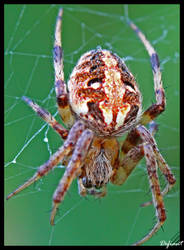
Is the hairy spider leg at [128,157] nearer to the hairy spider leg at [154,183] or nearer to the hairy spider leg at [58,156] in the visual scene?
the hairy spider leg at [154,183]

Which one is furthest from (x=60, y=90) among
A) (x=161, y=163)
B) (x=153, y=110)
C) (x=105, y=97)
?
(x=161, y=163)

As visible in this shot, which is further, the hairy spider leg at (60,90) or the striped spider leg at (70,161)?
the hairy spider leg at (60,90)

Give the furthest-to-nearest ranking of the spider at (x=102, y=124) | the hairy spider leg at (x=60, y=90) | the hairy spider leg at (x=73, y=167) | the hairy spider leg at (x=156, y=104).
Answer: the hairy spider leg at (x=156, y=104), the hairy spider leg at (x=60, y=90), the spider at (x=102, y=124), the hairy spider leg at (x=73, y=167)

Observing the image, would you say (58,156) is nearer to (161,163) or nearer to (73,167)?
(73,167)

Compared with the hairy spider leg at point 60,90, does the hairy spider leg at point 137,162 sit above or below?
below

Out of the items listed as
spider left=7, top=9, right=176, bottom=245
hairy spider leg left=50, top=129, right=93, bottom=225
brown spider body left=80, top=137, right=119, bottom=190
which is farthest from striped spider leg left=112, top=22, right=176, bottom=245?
hairy spider leg left=50, top=129, right=93, bottom=225

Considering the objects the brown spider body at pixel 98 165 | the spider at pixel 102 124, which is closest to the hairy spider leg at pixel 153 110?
the spider at pixel 102 124
